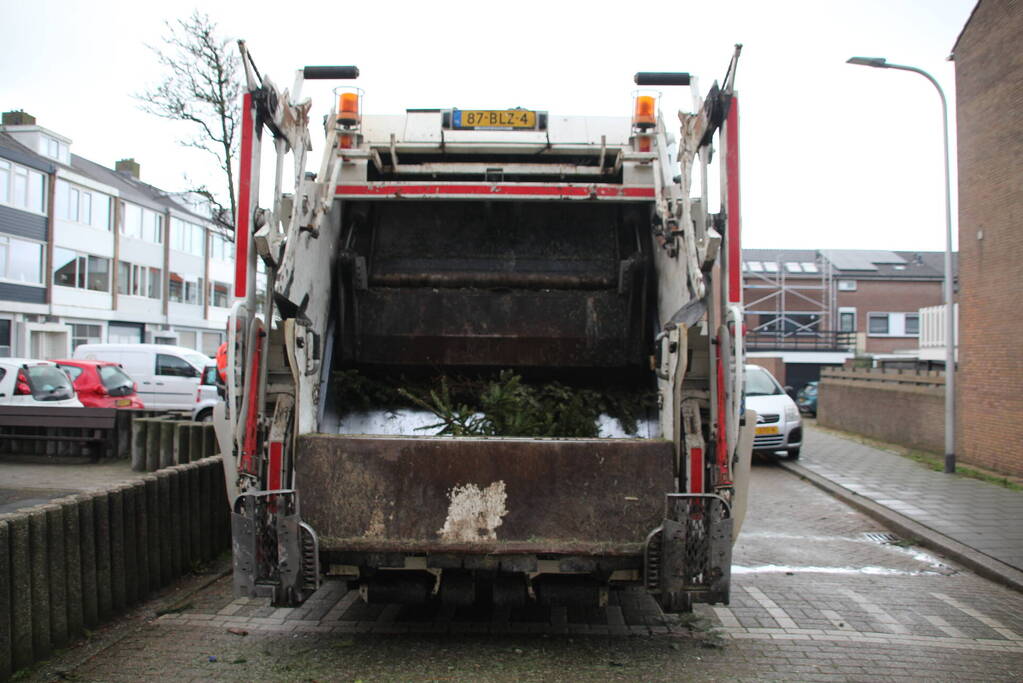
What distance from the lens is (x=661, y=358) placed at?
13.9 feet

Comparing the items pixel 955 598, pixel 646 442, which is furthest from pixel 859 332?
pixel 646 442

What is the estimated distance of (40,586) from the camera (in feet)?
12.9

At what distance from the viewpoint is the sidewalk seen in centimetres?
655

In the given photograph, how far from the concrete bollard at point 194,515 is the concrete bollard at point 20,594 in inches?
67.5

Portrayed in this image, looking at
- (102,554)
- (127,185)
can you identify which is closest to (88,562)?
(102,554)

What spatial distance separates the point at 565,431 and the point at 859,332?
3825cm

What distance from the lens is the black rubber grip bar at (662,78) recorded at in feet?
15.8

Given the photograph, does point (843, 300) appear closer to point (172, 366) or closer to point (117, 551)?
point (172, 366)

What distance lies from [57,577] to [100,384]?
34.3 feet

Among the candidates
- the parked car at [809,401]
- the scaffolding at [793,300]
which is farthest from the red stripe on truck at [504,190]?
the scaffolding at [793,300]

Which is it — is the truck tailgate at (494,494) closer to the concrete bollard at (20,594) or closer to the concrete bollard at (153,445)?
the concrete bollard at (20,594)

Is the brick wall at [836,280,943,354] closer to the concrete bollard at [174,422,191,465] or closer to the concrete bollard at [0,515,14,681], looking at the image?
the concrete bollard at [174,422,191,465]

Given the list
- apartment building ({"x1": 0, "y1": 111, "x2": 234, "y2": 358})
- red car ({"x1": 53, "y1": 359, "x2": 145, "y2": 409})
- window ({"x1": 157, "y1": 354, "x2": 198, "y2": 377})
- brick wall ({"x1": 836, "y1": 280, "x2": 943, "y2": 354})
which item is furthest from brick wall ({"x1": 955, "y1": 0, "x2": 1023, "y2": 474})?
brick wall ({"x1": 836, "y1": 280, "x2": 943, "y2": 354})

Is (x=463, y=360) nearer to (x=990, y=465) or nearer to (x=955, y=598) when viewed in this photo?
(x=955, y=598)
